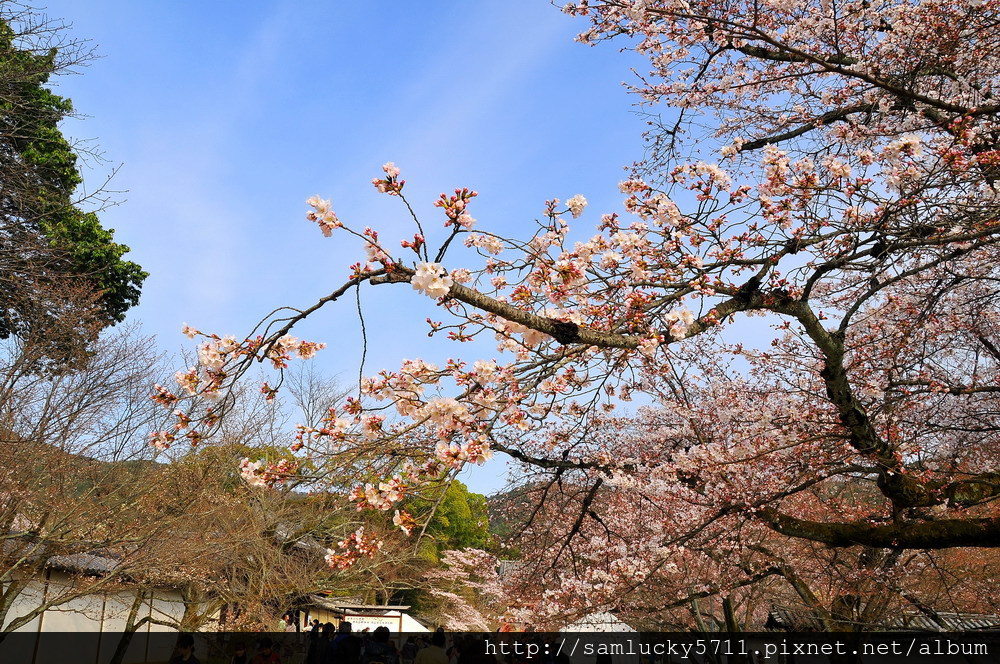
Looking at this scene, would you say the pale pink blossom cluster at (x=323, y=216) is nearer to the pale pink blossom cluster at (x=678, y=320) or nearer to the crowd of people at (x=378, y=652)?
the pale pink blossom cluster at (x=678, y=320)

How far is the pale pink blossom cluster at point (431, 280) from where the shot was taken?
3395 mm

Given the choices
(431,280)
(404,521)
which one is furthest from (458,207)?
(404,521)

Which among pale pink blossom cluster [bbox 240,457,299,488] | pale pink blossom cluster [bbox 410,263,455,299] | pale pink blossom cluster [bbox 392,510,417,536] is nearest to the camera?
pale pink blossom cluster [bbox 410,263,455,299]

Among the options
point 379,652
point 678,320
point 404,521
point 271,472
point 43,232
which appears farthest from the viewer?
point 43,232

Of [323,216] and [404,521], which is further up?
[323,216]

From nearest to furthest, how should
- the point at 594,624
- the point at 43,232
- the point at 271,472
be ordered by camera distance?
1. the point at 271,472
2. the point at 594,624
3. the point at 43,232

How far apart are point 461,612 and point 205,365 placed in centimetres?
2022

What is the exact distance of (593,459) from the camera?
292 inches

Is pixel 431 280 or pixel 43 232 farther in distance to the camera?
pixel 43 232

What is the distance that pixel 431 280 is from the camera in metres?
3.42

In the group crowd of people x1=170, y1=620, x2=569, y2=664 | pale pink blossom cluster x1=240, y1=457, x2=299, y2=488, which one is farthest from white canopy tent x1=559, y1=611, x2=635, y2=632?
pale pink blossom cluster x1=240, y1=457, x2=299, y2=488

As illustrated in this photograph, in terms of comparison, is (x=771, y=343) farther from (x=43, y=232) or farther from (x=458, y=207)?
(x=43, y=232)

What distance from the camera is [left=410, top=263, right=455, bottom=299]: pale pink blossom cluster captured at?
11.1 ft

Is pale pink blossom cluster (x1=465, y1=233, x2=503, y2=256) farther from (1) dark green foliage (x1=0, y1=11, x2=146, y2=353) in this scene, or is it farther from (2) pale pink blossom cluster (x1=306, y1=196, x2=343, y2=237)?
(1) dark green foliage (x1=0, y1=11, x2=146, y2=353)
